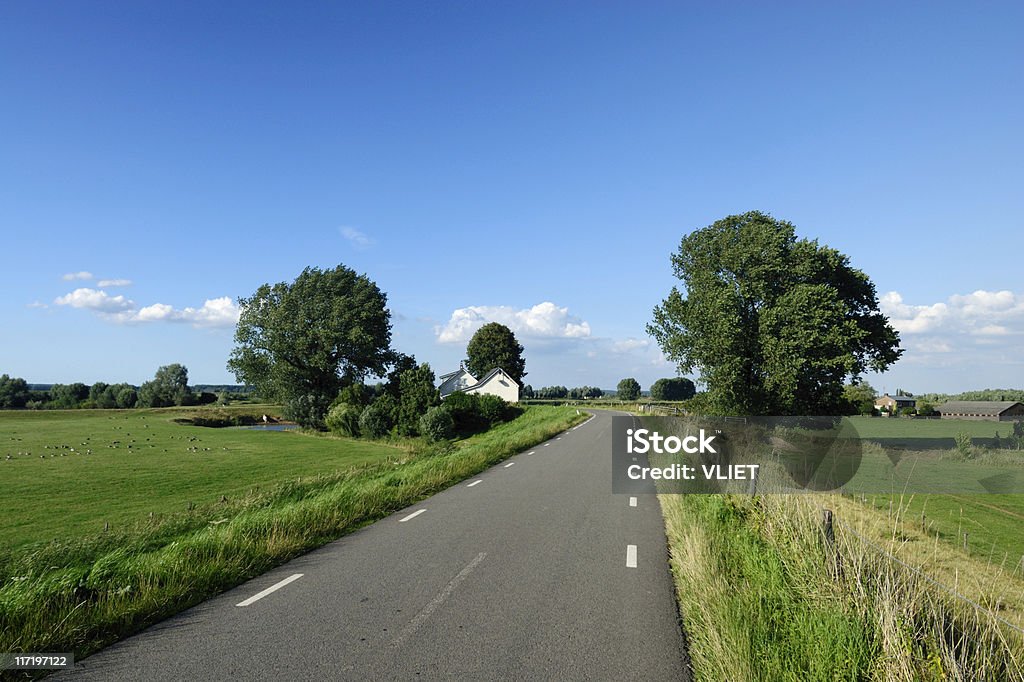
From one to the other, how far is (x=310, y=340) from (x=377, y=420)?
1514 cm

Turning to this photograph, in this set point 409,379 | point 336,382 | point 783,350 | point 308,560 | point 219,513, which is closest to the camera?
point 308,560

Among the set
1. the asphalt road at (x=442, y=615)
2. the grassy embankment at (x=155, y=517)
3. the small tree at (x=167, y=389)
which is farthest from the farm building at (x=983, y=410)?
the small tree at (x=167, y=389)

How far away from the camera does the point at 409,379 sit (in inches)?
2201

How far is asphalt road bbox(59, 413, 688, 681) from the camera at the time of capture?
A: 505 cm

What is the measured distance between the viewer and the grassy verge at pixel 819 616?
14.9 ft

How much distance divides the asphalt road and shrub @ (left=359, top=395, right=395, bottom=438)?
43.8 meters

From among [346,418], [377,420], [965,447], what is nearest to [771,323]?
[965,447]

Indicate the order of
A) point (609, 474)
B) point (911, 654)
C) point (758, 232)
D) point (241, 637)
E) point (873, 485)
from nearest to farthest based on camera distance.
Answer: point (911, 654)
point (241, 637)
point (609, 474)
point (873, 485)
point (758, 232)

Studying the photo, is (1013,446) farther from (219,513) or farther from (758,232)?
(219,513)

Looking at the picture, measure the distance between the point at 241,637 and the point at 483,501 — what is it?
8580 mm

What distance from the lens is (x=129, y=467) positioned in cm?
3014

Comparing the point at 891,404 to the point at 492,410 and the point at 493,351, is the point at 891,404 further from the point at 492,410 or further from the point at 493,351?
the point at 492,410

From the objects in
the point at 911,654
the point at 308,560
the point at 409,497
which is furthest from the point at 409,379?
the point at 911,654

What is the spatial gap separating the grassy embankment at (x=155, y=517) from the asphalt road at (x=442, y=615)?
57 cm
